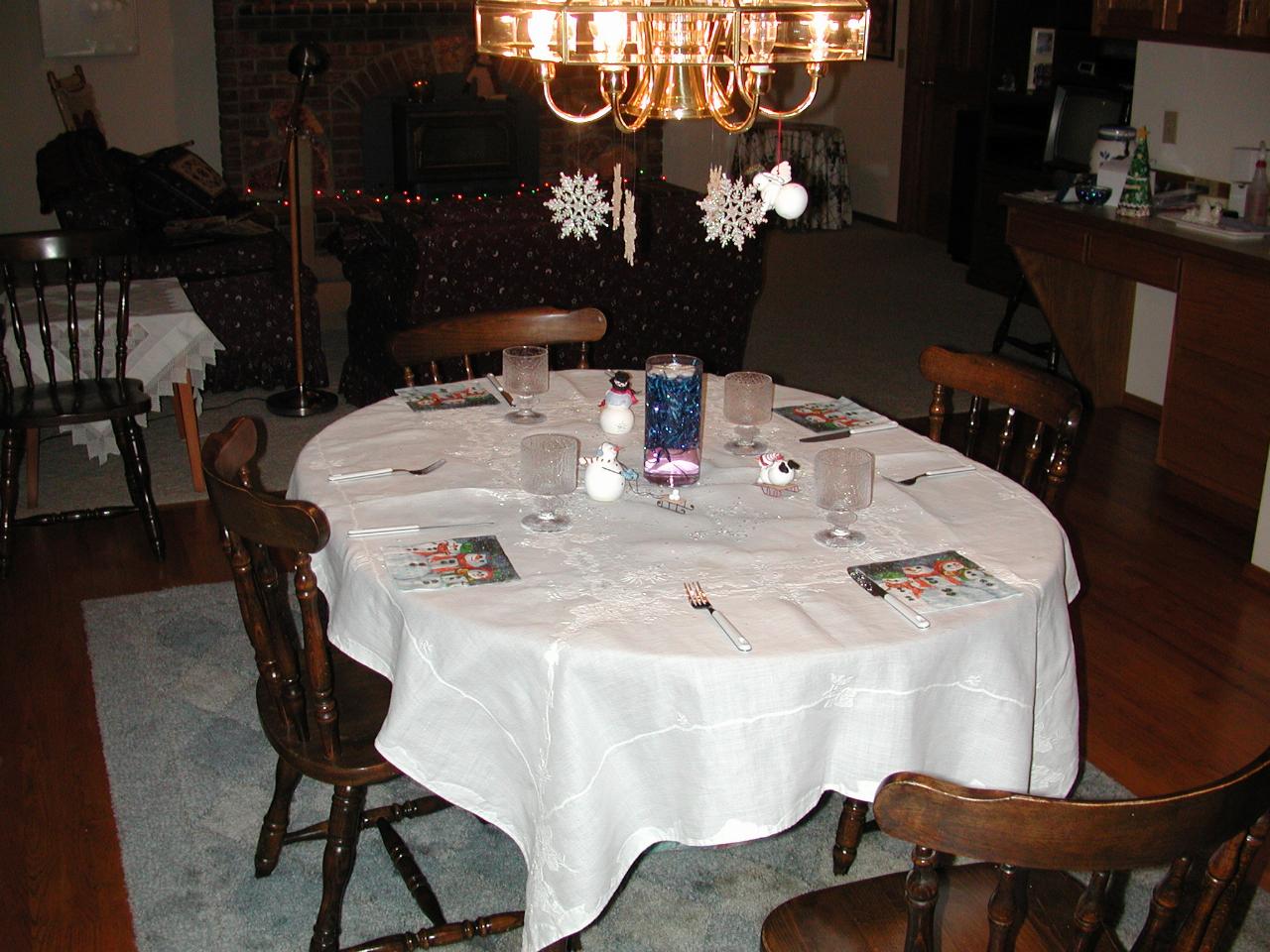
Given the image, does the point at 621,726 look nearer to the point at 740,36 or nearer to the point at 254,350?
the point at 740,36

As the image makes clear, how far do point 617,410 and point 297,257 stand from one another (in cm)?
272

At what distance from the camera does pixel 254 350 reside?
495 cm

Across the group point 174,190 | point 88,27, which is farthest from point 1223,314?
point 88,27

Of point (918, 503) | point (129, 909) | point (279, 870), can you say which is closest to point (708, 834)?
point (918, 503)

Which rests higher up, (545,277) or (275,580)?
(545,277)

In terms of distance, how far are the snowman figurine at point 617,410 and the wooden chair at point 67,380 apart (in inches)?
65.4

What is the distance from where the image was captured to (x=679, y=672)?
1.62 meters

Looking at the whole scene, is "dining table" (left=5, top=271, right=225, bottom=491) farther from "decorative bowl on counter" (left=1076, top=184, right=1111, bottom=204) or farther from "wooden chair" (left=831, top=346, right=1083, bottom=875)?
"decorative bowl on counter" (left=1076, top=184, right=1111, bottom=204)

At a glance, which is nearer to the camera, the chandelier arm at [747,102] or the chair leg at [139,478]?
the chandelier arm at [747,102]

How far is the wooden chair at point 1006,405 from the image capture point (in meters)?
2.29

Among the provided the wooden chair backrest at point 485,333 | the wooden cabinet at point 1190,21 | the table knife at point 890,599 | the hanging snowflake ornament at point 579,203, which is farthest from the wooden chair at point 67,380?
the wooden cabinet at point 1190,21

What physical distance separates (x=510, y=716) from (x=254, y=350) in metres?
3.58

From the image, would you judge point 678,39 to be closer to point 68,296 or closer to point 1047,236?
point 68,296

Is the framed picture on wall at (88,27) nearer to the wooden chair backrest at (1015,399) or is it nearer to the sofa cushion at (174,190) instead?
the sofa cushion at (174,190)
